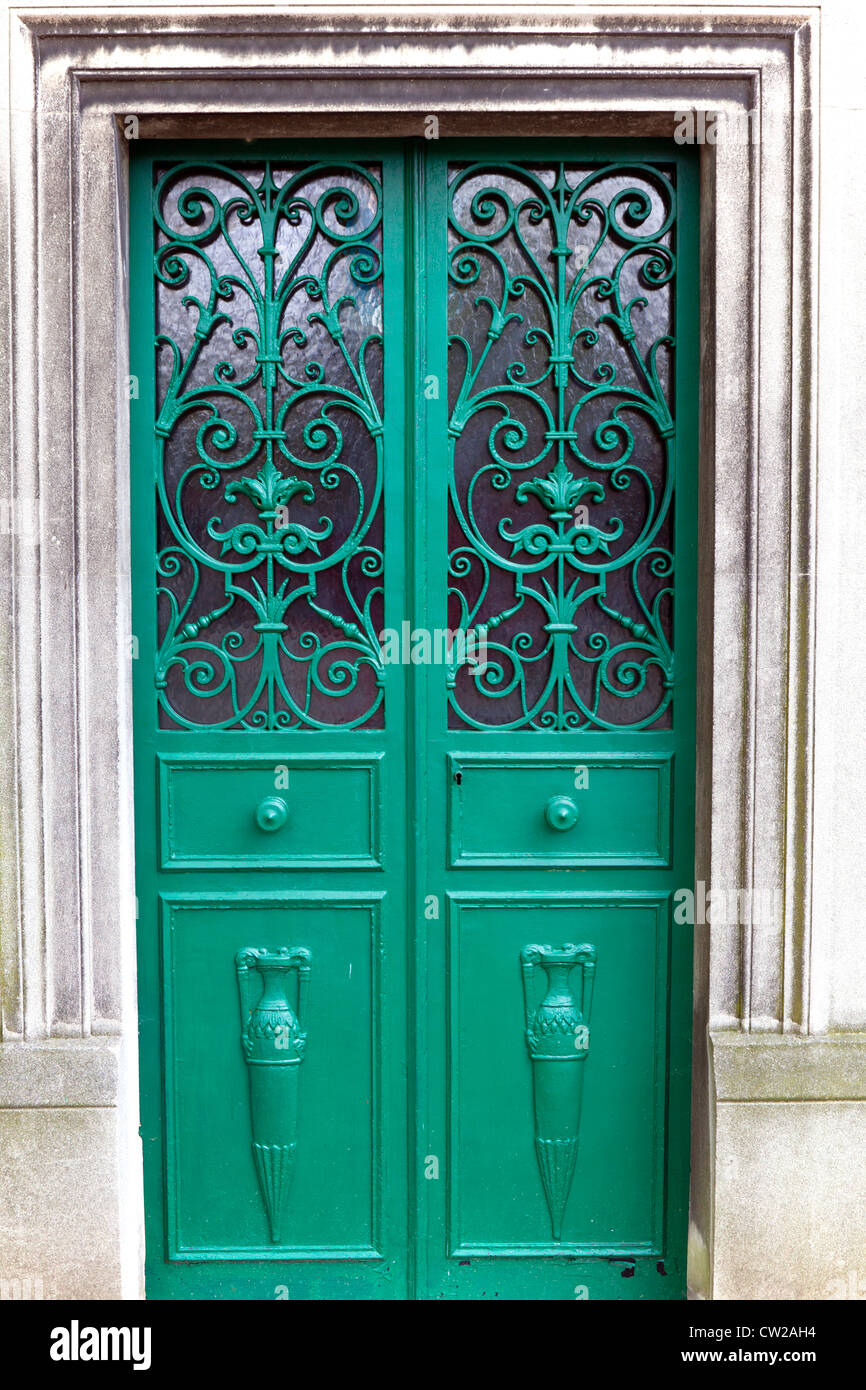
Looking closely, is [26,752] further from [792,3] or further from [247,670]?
[792,3]

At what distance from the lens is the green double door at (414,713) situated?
3.36m

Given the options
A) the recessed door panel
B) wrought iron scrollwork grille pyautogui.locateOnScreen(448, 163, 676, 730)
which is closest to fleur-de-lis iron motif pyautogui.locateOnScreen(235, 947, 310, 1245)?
the recessed door panel

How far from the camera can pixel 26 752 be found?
322 centimetres

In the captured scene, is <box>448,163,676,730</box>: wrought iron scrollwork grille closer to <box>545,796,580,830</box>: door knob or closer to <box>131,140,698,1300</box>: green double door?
<box>131,140,698,1300</box>: green double door

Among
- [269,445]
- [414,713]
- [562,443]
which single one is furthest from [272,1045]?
[562,443]

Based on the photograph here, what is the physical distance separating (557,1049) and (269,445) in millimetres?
2165

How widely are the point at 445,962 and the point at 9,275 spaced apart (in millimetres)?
2501

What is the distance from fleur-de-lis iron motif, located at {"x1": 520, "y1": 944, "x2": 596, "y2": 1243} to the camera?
343cm

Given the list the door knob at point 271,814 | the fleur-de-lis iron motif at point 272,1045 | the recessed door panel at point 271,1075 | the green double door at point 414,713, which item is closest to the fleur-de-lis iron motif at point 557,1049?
the green double door at point 414,713

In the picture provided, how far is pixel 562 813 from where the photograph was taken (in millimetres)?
3371

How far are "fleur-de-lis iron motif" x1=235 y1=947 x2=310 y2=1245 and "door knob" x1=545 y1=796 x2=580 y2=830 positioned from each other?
910mm

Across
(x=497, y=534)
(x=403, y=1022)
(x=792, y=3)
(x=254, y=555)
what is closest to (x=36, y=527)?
(x=254, y=555)

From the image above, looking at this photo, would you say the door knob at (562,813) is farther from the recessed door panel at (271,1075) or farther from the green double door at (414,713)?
the recessed door panel at (271,1075)

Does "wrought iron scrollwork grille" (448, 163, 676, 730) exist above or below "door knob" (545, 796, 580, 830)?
above
